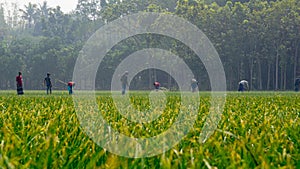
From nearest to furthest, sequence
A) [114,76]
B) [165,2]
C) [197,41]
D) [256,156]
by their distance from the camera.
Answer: [256,156]
[197,41]
[114,76]
[165,2]

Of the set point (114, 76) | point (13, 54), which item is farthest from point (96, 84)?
point (13, 54)

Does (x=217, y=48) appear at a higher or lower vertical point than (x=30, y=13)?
lower

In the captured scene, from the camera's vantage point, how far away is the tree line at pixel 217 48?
4694 cm

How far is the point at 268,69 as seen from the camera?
52438 mm

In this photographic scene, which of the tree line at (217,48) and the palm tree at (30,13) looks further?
the palm tree at (30,13)

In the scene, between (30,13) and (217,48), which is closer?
(217,48)

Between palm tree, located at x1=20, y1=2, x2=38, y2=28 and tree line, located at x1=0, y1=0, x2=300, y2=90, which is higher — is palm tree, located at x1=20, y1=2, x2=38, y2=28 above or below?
above

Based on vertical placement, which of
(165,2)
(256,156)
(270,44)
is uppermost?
(165,2)

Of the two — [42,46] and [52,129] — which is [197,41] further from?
[52,129]

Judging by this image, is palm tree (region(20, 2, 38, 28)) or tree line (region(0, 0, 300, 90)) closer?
tree line (region(0, 0, 300, 90))

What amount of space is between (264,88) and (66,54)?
93.5 feet

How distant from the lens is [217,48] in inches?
1838

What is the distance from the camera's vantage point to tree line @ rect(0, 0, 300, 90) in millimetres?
46938

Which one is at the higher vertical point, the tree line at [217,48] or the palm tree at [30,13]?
the palm tree at [30,13]
